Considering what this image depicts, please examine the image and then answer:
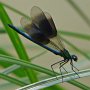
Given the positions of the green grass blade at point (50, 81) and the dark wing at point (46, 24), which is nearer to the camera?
the green grass blade at point (50, 81)

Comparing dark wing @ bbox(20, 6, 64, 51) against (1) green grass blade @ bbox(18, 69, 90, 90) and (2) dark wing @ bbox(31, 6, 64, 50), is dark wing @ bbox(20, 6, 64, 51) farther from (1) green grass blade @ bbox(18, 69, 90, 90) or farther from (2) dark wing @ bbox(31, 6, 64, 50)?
(1) green grass blade @ bbox(18, 69, 90, 90)

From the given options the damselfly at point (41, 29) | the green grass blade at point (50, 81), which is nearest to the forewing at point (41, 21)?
the damselfly at point (41, 29)

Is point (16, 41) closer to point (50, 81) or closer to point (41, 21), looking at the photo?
point (41, 21)

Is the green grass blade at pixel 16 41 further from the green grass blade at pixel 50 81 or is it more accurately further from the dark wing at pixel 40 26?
the green grass blade at pixel 50 81

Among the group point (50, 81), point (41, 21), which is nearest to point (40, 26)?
point (41, 21)

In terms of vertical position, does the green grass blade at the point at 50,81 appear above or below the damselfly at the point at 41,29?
below

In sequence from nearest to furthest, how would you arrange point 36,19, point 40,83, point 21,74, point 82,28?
point 40,83 < point 36,19 < point 21,74 < point 82,28

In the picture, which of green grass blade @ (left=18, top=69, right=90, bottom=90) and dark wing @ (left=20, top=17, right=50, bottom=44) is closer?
green grass blade @ (left=18, top=69, right=90, bottom=90)

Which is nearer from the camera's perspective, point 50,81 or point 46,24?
point 50,81

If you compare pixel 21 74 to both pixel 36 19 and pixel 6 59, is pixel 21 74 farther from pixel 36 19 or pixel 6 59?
pixel 6 59

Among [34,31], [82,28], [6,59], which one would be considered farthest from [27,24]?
[82,28]

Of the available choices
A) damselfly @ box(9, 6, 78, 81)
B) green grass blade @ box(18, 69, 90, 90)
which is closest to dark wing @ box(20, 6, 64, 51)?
damselfly @ box(9, 6, 78, 81)
